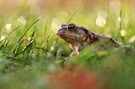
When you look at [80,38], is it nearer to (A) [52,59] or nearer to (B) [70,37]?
(B) [70,37]

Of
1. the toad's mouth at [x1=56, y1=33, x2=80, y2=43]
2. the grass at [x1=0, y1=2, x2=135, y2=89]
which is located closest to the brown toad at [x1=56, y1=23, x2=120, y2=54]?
the toad's mouth at [x1=56, y1=33, x2=80, y2=43]

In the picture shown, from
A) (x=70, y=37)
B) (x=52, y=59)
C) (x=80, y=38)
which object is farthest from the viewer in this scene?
(x=80, y=38)

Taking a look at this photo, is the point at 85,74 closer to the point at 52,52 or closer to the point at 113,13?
the point at 52,52

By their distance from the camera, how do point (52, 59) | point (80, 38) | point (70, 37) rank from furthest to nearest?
point (80, 38) → point (70, 37) → point (52, 59)

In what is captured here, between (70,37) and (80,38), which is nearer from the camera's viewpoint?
(70,37)

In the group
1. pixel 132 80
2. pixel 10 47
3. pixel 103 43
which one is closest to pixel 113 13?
pixel 103 43

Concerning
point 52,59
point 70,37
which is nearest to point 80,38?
point 70,37

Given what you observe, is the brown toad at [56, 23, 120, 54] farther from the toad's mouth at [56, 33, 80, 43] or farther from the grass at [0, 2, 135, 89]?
the grass at [0, 2, 135, 89]

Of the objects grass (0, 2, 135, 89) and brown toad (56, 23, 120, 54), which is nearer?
grass (0, 2, 135, 89)

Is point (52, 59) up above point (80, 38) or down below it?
below
